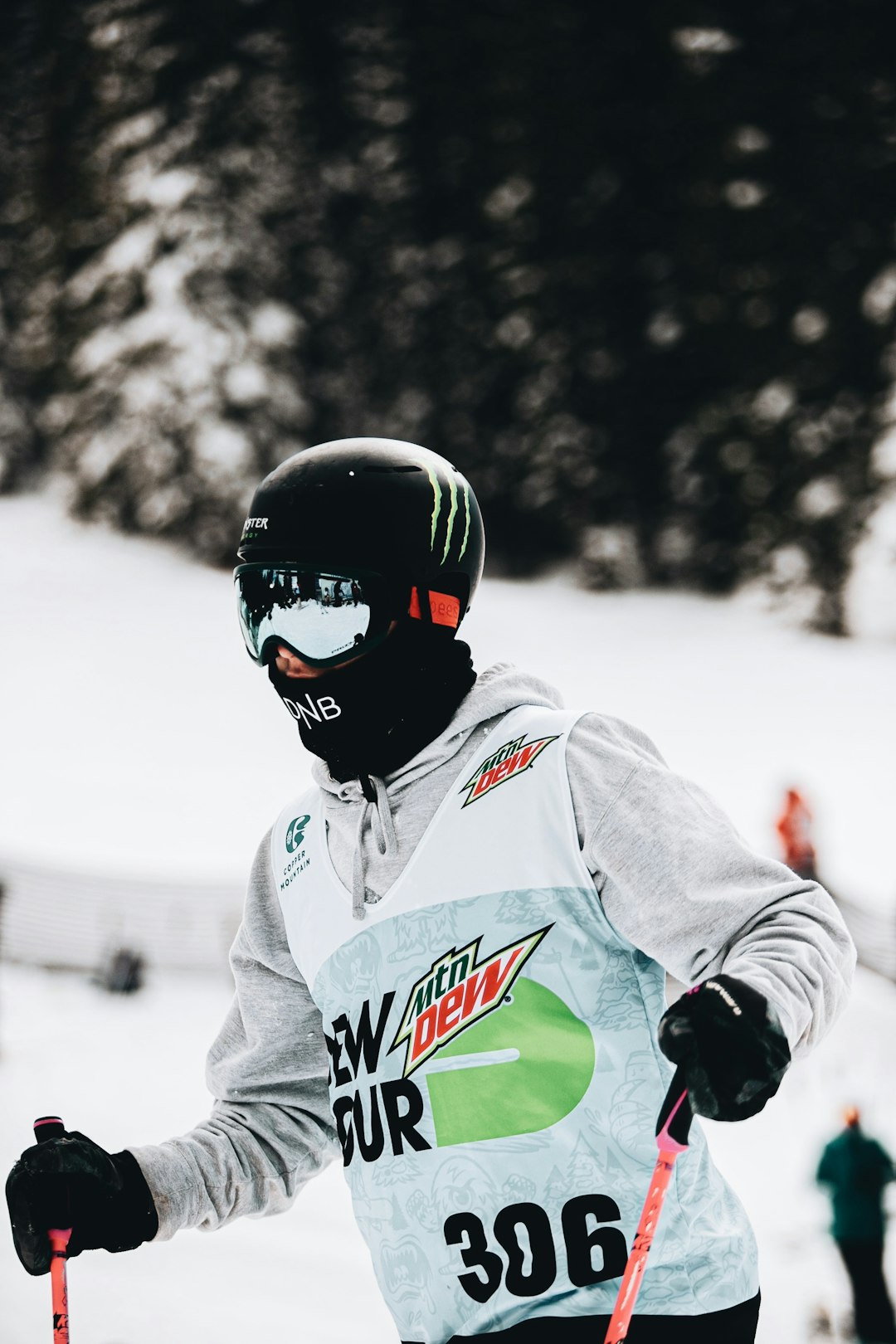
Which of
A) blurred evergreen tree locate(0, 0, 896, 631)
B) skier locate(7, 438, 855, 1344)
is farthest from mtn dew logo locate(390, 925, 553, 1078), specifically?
blurred evergreen tree locate(0, 0, 896, 631)

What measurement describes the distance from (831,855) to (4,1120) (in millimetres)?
11626

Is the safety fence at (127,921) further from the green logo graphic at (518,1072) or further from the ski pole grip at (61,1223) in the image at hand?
the green logo graphic at (518,1072)

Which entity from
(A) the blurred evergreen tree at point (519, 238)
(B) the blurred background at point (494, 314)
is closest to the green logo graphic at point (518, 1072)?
(B) the blurred background at point (494, 314)

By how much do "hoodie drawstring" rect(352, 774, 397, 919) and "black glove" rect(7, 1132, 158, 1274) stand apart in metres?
0.52

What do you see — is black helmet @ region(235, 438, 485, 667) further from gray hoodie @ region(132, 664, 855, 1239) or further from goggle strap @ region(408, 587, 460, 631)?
gray hoodie @ region(132, 664, 855, 1239)

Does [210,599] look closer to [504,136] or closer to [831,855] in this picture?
[504,136]

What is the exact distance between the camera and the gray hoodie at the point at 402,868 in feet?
5.25

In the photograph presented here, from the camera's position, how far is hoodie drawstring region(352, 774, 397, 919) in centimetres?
190

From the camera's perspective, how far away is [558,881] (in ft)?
5.70

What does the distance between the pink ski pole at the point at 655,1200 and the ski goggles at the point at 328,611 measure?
0.84m

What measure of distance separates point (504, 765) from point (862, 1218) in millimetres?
4103

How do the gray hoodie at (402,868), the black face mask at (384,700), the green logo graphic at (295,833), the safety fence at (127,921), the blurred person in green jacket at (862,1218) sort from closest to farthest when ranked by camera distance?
the gray hoodie at (402,868)
the black face mask at (384,700)
the green logo graphic at (295,833)
the blurred person in green jacket at (862,1218)
the safety fence at (127,921)

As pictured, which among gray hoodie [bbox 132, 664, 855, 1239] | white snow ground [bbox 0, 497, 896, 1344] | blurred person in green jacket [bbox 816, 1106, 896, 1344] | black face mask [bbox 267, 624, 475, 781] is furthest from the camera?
white snow ground [bbox 0, 497, 896, 1344]

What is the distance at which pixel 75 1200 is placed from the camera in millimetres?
1920
